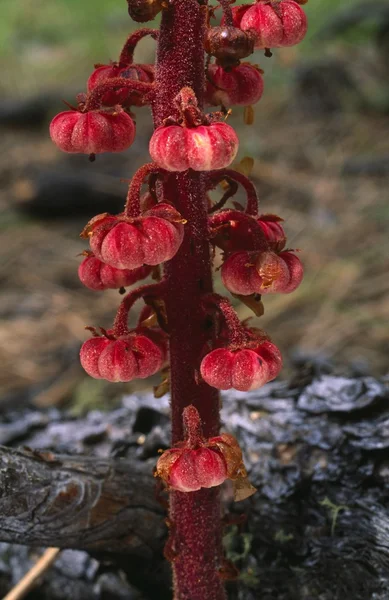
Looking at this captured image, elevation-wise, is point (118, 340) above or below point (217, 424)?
above

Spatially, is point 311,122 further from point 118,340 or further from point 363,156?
point 118,340

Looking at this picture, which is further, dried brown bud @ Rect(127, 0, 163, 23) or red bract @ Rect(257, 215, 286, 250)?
red bract @ Rect(257, 215, 286, 250)

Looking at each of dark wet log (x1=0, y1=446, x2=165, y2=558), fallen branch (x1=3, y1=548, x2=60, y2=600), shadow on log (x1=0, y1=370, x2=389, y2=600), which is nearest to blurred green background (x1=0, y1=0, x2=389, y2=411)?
shadow on log (x1=0, y1=370, x2=389, y2=600)

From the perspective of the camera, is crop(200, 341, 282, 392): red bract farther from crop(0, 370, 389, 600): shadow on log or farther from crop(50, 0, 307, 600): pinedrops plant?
crop(0, 370, 389, 600): shadow on log

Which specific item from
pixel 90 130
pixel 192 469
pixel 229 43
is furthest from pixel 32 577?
pixel 229 43

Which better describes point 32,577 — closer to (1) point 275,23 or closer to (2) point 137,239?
(2) point 137,239

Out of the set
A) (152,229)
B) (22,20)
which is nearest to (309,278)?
(152,229)

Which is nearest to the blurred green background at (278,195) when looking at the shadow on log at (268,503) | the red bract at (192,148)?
the shadow on log at (268,503)
